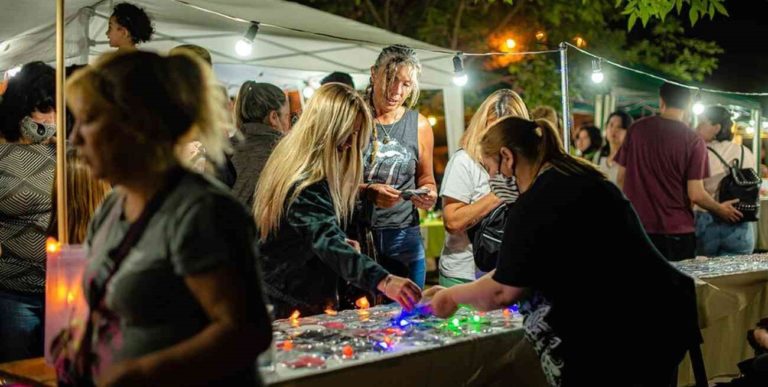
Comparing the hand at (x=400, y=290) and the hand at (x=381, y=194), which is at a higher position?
the hand at (x=381, y=194)

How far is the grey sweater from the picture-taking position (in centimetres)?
425

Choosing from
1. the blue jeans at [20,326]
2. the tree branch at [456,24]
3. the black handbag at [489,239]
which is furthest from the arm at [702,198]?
the tree branch at [456,24]

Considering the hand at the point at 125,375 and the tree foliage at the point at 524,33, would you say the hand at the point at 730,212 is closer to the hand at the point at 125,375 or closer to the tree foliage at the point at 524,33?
the hand at the point at 125,375

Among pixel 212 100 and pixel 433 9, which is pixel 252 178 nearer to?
pixel 212 100

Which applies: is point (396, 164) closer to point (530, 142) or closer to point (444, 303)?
point (444, 303)

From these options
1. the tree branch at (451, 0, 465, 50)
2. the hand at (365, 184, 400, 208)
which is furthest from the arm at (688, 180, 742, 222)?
the tree branch at (451, 0, 465, 50)

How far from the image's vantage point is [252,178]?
4273 mm

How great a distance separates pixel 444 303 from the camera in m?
3.48

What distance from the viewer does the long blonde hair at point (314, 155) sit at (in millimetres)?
3715

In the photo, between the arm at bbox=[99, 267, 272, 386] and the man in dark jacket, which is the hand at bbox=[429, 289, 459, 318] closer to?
the man in dark jacket

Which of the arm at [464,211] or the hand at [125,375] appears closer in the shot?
the hand at [125,375]

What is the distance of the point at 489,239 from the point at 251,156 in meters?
1.29

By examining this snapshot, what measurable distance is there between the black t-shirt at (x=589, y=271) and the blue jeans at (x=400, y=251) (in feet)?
6.05

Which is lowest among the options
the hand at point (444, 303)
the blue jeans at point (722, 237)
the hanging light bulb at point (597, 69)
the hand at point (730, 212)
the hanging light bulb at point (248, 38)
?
the blue jeans at point (722, 237)
